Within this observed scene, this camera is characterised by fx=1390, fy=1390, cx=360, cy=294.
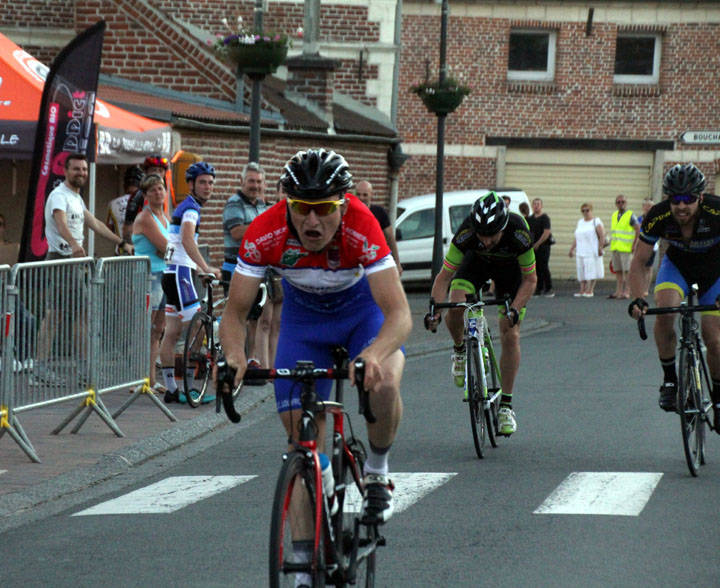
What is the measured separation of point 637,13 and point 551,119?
129 inches

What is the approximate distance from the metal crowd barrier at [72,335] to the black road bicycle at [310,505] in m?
4.15

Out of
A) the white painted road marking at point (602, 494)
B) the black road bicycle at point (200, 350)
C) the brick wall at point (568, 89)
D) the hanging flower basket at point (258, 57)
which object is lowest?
the white painted road marking at point (602, 494)

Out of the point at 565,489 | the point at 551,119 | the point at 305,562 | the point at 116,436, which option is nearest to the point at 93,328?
the point at 116,436

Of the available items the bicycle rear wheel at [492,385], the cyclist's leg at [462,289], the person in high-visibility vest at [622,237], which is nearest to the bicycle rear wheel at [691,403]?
the bicycle rear wheel at [492,385]

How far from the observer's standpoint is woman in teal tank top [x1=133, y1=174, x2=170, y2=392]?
12156 millimetres

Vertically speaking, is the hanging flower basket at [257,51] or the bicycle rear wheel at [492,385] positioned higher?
the hanging flower basket at [257,51]

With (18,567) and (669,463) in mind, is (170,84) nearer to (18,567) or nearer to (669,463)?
(669,463)

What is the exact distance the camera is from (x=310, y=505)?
4.94 metres

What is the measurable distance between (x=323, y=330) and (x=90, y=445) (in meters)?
4.62

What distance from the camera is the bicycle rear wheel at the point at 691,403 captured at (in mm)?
8805

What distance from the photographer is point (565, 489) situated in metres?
8.14

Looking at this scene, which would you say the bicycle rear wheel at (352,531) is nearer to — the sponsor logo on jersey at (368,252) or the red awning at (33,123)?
the sponsor logo on jersey at (368,252)

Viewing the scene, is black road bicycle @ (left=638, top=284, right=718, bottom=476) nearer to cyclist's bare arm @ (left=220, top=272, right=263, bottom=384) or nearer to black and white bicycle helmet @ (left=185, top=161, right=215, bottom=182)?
cyclist's bare arm @ (left=220, top=272, right=263, bottom=384)

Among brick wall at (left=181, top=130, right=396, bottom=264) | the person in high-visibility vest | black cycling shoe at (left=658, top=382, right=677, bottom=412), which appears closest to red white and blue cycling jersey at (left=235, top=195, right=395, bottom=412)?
black cycling shoe at (left=658, top=382, right=677, bottom=412)
